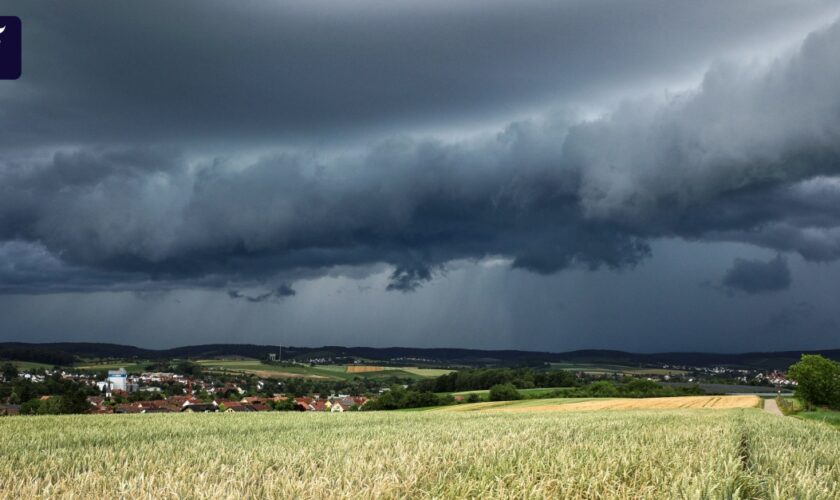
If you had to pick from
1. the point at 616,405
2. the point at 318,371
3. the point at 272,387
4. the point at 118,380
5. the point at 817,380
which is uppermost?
the point at 817,380

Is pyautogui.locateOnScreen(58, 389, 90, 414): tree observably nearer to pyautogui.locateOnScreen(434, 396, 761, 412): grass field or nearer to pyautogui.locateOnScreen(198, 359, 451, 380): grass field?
pyautogui.locateOnScreen(434, 396, 761, 412): grass field

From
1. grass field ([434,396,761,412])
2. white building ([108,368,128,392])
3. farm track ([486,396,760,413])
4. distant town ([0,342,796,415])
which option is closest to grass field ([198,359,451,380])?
distant town ([0,342,796,415])

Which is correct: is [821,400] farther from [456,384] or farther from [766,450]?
[766,450]

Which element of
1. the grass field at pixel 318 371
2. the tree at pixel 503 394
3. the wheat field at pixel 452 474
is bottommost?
the grass field at pixel 318 371

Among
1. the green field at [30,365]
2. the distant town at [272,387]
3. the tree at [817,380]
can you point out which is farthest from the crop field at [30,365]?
the tree at [817,380]

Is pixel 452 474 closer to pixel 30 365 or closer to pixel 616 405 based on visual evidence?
pixel 616 405

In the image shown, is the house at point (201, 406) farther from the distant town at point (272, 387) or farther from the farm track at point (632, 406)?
the farm track at point (632, 406)

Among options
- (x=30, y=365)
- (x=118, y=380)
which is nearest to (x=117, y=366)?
(x=30, y=365)

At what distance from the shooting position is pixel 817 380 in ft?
250

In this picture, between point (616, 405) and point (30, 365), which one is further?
point (30, 365)

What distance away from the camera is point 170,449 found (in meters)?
12.1

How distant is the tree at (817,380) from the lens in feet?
250

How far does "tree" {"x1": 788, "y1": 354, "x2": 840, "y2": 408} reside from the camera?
76.2 meters

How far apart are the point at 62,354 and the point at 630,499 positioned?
20867 cm
